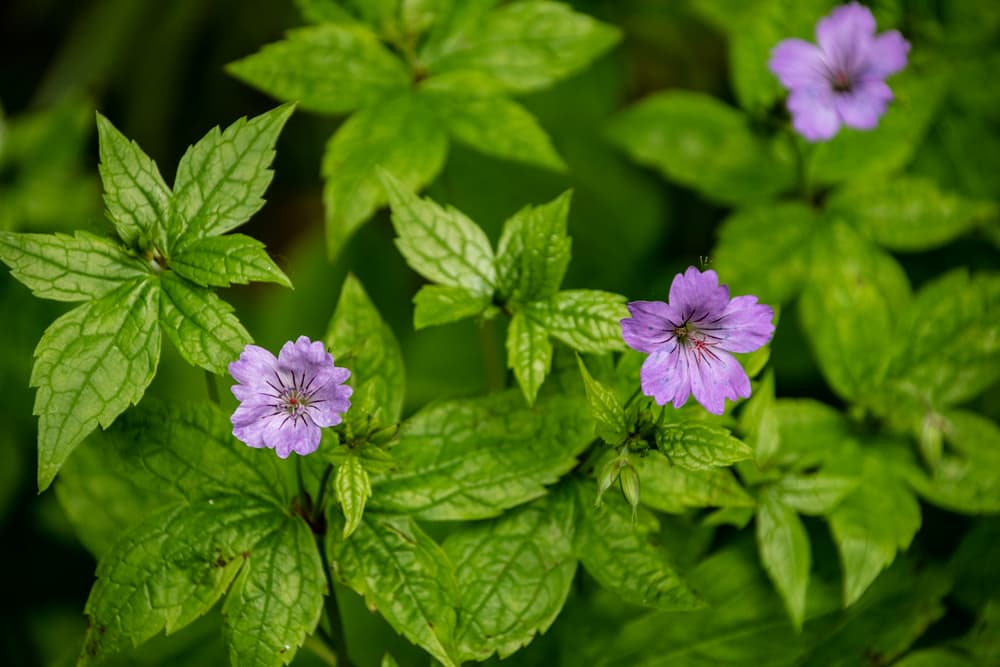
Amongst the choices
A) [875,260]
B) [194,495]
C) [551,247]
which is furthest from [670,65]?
[194,495]

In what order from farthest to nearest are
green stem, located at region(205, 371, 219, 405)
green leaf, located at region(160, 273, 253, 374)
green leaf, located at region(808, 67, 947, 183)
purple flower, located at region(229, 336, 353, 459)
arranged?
green leaf, located at region(808, 67, 947, 183), green stem, located at region(205, 371, 219, 405), green leaf, located at region(160, 273, 253, 374), purple flower, located at region(229, 336, 353, 459)

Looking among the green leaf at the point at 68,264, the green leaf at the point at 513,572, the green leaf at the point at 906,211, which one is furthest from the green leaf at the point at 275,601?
the green leaf at the point at 906,211

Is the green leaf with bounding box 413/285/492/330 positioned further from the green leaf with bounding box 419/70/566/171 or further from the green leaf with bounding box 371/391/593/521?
the green leaf with bounding box 419/70/566/171

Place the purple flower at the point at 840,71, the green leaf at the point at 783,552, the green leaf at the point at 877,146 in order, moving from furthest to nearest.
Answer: the green leaf at the point at 877,146, the purple flower at the point at 840,71, the green leaf at the point at 783,552

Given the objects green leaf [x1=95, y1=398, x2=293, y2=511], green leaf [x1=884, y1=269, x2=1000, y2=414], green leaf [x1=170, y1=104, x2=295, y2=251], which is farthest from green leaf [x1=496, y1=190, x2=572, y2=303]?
green leaf [x1=884, y1=269, x2=1000, y2=414]

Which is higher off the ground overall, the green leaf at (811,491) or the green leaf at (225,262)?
the green leaf at (225,262)

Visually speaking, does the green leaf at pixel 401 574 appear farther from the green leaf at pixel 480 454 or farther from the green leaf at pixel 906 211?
the green leaf at pixel 906 211

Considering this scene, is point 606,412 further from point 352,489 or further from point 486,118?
point 486,118
